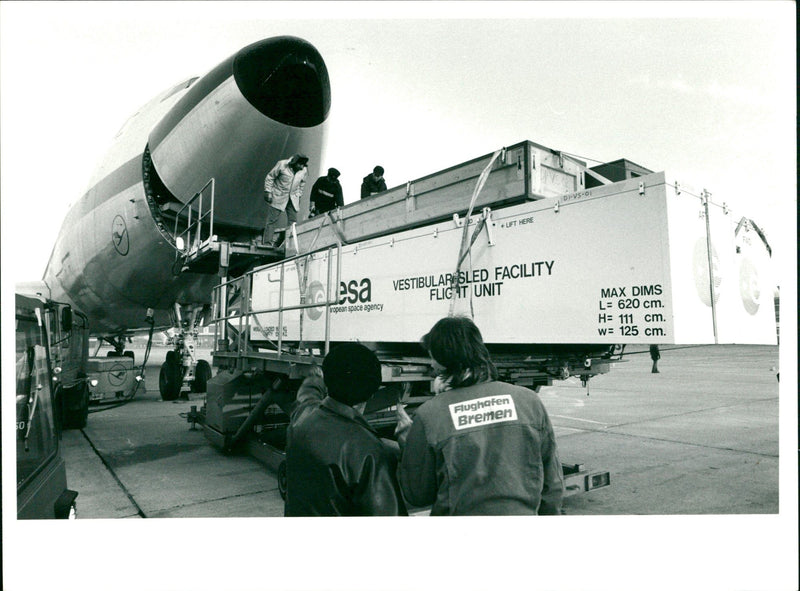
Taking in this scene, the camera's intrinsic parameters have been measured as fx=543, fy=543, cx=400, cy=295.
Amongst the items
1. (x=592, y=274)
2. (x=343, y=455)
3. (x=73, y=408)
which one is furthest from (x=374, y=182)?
(x=73, y=408)

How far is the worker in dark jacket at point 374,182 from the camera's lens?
7.07m

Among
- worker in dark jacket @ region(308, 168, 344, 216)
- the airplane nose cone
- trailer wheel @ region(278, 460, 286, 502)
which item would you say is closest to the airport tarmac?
trailer wheel @ region(278, 460, 286, 502)

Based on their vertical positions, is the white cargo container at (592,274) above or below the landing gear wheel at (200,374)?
above

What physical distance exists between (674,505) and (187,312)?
816cm

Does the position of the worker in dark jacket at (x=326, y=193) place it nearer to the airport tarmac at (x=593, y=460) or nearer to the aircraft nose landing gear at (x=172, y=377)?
the airport tarmac at (x=593, y=460)

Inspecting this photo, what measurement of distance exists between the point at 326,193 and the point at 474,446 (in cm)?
566

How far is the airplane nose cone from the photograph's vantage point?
20.3 ft

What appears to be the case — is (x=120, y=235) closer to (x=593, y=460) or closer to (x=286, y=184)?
(x=286, y=184)

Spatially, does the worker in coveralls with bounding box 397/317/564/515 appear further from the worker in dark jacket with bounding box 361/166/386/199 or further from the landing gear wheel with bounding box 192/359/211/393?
the landing gear wheel with bounding box 192/359/211/393

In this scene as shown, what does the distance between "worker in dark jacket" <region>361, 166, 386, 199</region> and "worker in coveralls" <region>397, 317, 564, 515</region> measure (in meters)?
5.11

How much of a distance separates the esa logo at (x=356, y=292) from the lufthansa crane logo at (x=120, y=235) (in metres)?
4.99

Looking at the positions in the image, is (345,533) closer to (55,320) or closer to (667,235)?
(667,235)

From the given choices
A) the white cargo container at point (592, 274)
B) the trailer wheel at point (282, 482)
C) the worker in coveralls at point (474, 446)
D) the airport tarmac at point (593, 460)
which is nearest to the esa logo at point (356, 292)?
the white cargo container at point (592, 274)

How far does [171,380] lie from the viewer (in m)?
10.5
